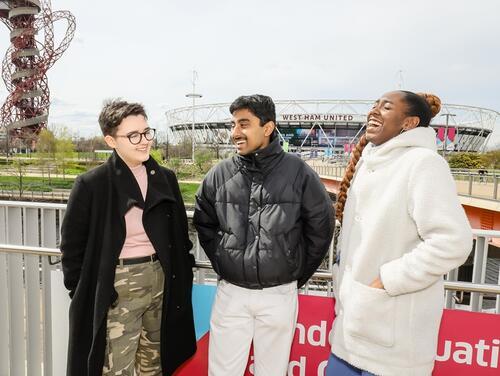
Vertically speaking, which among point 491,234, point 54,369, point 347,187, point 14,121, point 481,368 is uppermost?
point 14,121

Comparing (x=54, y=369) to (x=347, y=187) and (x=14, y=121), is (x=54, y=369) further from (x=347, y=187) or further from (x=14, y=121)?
(x=14, y=121)

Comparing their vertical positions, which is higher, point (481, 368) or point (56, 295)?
point (56, 295)

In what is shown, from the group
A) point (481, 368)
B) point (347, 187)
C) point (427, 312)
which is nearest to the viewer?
point (427, 312)

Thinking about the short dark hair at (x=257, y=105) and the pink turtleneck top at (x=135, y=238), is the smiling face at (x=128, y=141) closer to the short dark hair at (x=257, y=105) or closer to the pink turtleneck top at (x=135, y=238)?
the pink turtleneck top at (x=135, y=238)

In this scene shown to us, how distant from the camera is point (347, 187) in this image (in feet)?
6.50

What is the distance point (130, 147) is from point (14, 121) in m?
69.8

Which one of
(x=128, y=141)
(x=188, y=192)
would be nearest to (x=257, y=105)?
(x=128, y=141)

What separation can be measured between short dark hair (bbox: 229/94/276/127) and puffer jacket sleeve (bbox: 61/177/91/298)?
837mm

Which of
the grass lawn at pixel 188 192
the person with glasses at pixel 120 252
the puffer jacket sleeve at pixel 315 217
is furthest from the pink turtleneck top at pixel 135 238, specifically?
the grass lawn at pixel 188 192

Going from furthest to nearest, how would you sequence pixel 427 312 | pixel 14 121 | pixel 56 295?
pixel 14 121 → pixel 56 295 → pixel 427 312

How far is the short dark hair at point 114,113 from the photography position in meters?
2.05

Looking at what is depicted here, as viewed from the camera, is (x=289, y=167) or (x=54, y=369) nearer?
(x=289, y=167)

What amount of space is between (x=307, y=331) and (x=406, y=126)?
1384 millimetres

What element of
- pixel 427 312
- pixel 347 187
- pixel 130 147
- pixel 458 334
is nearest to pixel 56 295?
pixel 130 147
